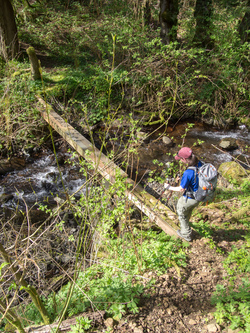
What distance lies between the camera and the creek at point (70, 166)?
6.32 meters

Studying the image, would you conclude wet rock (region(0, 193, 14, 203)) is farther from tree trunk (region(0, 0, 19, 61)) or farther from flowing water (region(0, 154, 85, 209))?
tree trunk (region(0, 0, 19, 61))

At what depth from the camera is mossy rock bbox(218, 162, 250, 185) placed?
20.2 ft

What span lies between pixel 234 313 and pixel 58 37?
A: 13.2 m

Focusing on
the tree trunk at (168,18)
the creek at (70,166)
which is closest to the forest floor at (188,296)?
the creek at (70,166)

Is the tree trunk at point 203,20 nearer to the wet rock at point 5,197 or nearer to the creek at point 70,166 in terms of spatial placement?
the creek at point 70,166

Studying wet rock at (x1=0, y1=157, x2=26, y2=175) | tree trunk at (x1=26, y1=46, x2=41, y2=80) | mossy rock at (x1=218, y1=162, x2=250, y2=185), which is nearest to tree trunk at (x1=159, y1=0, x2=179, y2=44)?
tree trunk at (x1=26, y1=46, x2=41, y2=80)

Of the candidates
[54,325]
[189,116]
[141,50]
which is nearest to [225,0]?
[141,50]

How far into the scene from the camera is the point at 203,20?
9883 mm

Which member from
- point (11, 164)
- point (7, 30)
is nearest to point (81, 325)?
point (11, 164)

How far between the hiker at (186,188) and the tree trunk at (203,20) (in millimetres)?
8276

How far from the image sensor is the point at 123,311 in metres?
2.62

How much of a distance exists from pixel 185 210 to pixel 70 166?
471cm

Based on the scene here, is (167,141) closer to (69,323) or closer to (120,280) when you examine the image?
(120,280)

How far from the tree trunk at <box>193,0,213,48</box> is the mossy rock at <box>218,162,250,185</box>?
599 cm
